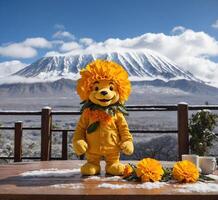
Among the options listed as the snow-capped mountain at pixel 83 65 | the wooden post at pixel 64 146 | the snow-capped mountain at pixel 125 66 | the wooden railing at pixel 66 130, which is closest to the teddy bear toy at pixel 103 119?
the wooden railing at pixel 66 130

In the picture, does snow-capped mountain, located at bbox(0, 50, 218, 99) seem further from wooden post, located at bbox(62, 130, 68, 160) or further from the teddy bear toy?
the teddy bear toy

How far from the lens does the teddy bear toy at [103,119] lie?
2.16 metres

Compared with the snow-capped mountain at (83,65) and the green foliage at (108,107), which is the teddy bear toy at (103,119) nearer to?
the green foliage at (108,107)

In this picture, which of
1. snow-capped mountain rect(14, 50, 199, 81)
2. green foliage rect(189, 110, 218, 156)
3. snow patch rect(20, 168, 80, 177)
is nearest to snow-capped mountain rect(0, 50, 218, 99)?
snow-capped mountain rect(14, 50, 199, 81)

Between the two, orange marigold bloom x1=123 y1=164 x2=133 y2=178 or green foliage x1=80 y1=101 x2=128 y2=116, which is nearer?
orange marigold bloom x1=123 y1=164 x2=133 y2=178

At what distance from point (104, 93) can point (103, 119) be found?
139mm

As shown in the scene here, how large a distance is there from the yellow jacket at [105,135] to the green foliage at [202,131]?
287cm

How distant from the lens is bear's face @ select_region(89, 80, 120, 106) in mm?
2209

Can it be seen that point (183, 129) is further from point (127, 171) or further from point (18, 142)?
point (127, 171)

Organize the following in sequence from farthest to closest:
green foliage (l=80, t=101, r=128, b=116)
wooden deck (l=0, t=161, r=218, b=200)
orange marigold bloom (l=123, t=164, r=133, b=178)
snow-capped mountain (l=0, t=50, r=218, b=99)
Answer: snow-capped mountain (l=0, t=50, r=218, b=99), green foliage (l=80, t=101, r=128, b=116), orange marigold bloom (l=123, t=164, r=133, b=178), wooden deck (l=0, t=161, r=218, b=200)

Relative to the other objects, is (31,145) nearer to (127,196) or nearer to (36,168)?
(36,168)

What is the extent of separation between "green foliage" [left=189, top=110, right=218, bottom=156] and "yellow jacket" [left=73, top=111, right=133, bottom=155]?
9.41ft

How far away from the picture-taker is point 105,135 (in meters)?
2.17

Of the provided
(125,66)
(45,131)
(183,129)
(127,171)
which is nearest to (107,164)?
(127,171)
